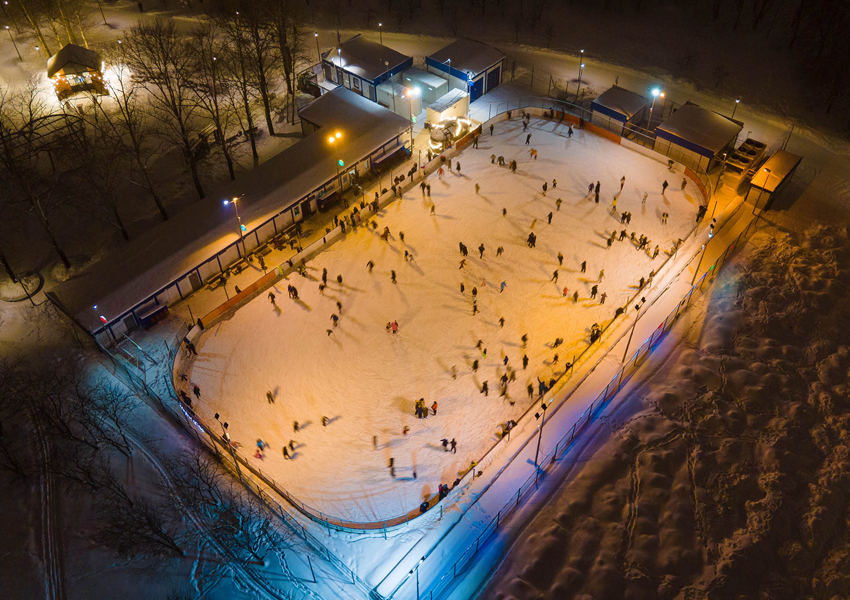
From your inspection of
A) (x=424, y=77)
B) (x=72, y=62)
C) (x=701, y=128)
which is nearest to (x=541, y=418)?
(x=701, y=128)

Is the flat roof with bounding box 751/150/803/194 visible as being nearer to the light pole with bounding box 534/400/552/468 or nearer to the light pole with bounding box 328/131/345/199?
the light pole with bounding box 534/400/552/468

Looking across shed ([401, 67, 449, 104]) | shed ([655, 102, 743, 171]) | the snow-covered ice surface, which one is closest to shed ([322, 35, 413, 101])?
shed ([401, 67, 449, 104])

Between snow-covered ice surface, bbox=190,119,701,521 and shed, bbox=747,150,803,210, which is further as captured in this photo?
shed, bbox=747,150,803,210

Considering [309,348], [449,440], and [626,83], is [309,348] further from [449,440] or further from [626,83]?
[626,83]

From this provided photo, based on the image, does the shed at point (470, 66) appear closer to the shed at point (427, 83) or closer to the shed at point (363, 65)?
the shed at point (427, 83)

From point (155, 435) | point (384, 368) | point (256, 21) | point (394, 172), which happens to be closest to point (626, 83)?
point (394, 172)
